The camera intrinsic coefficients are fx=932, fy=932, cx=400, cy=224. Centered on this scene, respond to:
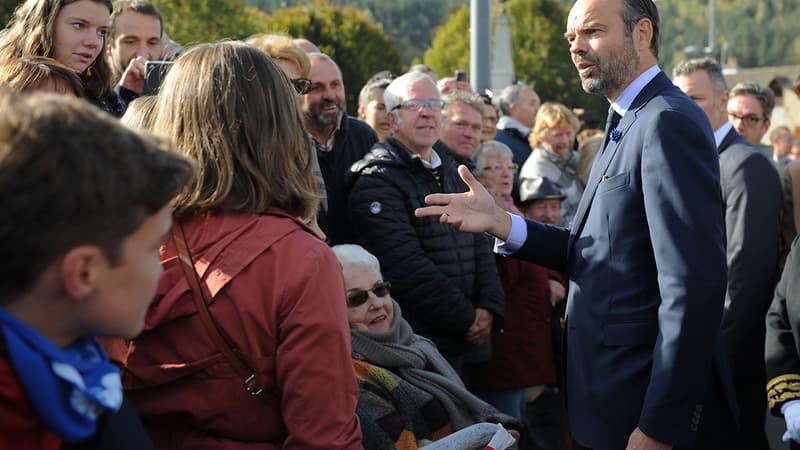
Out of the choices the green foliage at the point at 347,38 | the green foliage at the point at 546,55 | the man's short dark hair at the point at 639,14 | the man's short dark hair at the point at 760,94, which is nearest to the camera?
the man's short dark hair at the point at 639,14

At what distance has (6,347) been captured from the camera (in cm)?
144

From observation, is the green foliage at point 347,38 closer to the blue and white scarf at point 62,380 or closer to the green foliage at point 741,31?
the blue and white scarf at point 62,380

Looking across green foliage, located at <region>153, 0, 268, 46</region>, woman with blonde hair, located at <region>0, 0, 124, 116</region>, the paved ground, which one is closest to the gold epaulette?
woman with blonde hair, located at <region>0, 0, 124, 116</region>

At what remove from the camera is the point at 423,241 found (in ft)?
15.7

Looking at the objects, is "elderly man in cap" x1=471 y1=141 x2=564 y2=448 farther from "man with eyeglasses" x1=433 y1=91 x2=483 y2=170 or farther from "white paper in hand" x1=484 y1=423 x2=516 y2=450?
"white paper in hand" x1=484 y1=423 x2=516 y2=450

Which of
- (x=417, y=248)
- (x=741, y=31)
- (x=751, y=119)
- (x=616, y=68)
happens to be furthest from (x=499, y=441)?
(x=741, y=31)

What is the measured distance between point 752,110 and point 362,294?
13.0 ft

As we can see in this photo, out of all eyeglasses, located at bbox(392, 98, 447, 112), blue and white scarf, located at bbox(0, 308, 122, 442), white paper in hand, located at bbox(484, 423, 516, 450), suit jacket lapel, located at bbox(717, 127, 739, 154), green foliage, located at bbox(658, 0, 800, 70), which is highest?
blue and white scarf, located at bbox(0, 308, 122, 442)

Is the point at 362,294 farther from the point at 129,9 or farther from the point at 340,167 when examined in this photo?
the point at 129,9

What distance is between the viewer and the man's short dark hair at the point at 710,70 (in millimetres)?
5395

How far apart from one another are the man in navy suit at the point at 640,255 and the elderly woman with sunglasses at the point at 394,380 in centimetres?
47

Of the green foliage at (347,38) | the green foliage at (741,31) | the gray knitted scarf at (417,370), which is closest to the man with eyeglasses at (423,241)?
the gray knitted scarf at (417,370)

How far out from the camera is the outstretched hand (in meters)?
3.18

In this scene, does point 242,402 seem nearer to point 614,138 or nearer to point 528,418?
point 614,138
